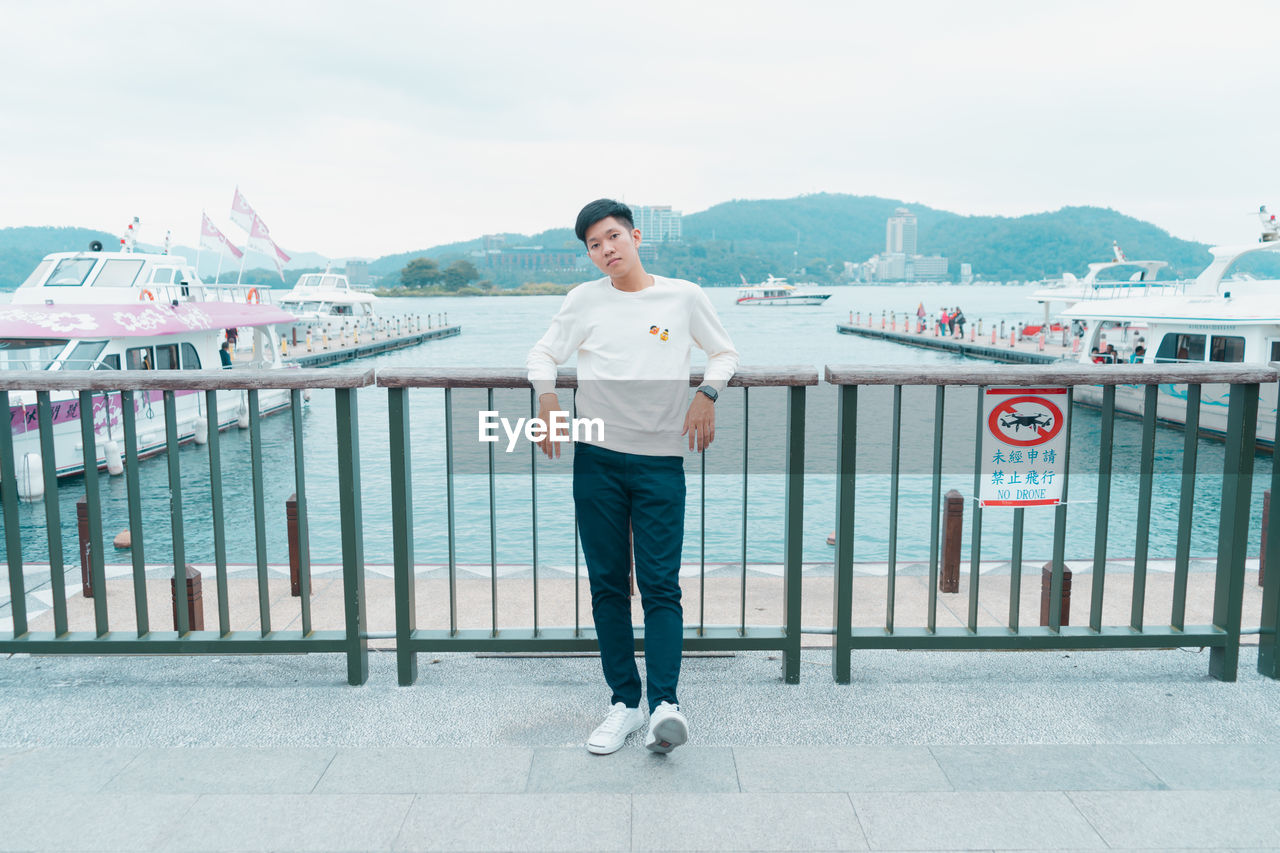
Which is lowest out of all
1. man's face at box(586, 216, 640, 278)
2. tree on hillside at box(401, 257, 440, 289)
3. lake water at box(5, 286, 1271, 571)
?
lake water at box(5, 286, 1271, 571)

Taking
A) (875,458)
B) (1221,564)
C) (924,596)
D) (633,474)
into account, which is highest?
(633,474)

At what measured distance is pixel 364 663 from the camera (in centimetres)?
393

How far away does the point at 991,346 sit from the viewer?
4572cm

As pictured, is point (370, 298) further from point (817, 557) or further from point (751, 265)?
point (751, 265)

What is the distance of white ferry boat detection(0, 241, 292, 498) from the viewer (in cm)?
1786

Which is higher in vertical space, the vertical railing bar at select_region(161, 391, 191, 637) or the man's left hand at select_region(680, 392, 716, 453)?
the man's left hand at select_region(680, 392, 716, 453)

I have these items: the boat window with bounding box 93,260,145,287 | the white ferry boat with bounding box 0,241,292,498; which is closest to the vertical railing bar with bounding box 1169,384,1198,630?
the white ferry boat with bounding box 0,241,292,498

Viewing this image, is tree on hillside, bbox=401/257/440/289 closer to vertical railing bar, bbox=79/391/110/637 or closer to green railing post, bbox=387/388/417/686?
vertical railing bar, bbox=79/391/110/637

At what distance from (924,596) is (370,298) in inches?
2420

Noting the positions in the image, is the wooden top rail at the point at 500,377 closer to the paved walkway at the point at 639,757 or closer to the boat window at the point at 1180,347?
the paved walkway at the point at 639,757

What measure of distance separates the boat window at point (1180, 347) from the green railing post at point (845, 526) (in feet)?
76.2

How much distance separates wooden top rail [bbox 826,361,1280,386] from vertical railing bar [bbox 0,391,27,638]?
10.7 feet

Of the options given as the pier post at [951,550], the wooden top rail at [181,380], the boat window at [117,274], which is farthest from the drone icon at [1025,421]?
the boat window at [117,274]

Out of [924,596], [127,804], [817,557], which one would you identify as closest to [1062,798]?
[127,804]
